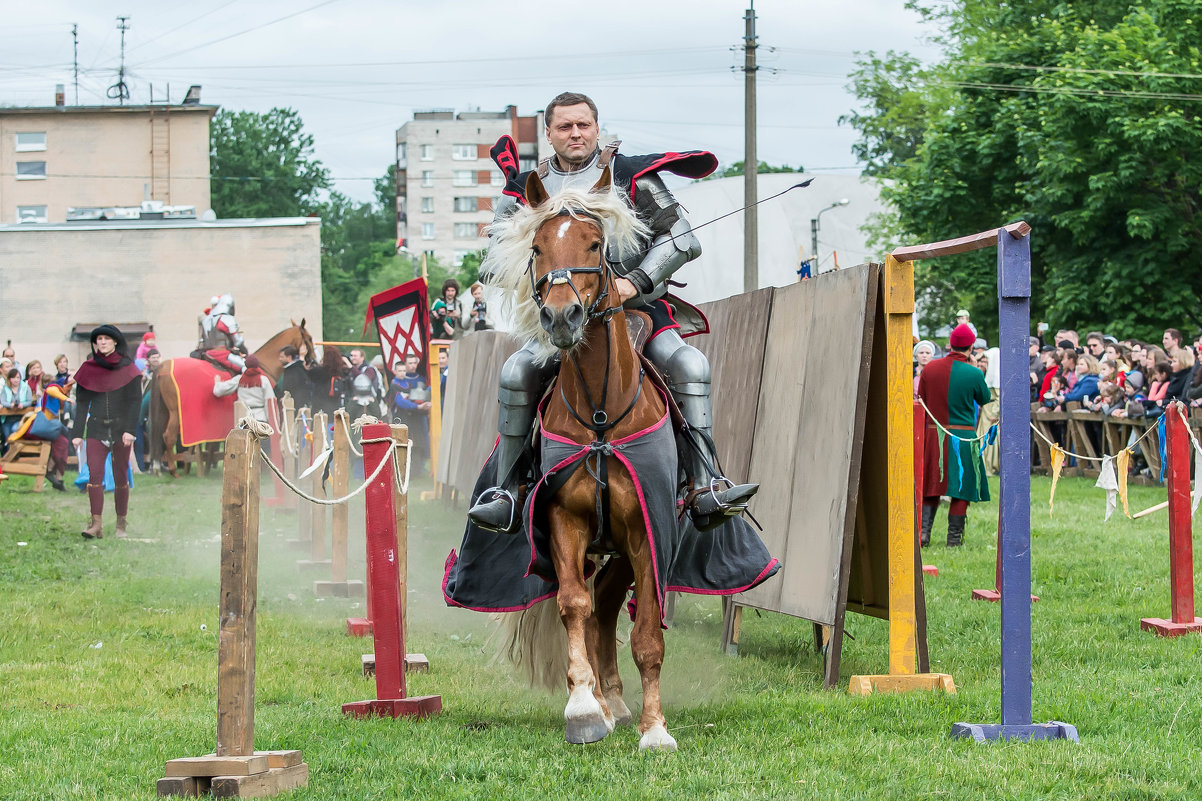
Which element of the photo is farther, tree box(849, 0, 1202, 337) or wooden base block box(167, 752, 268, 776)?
tree box(849, 0, 1202, 337)

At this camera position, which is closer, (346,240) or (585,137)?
(585,137)

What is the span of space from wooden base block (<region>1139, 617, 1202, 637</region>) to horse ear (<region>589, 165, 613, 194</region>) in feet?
15.3

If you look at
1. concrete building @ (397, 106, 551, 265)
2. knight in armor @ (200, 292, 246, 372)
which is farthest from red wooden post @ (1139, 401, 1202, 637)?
concrete building @ (397, 106, 551, 265)

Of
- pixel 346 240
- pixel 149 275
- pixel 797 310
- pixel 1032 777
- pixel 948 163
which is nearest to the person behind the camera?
pixel 1032 777

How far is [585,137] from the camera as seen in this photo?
263 inches

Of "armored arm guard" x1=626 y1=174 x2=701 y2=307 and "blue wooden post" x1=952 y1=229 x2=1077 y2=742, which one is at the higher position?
"armored arm guard" x1=626 y1=174 x2=701 y2=307

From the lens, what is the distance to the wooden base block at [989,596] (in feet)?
32.1

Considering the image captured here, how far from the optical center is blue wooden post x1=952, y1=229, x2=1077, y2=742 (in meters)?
5.54

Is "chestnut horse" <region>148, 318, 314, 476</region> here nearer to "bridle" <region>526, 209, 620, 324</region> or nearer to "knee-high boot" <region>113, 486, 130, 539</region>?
"knee-high boot" <region>113, 486, 130, 539</region>

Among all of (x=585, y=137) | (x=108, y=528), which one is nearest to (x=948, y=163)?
(x=108, y=528)

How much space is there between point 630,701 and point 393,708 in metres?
1.28

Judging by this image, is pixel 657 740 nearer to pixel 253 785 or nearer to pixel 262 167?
pixel 253 785

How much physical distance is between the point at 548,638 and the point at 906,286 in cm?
263

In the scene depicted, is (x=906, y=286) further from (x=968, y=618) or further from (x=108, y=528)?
(x=108, y=528)
